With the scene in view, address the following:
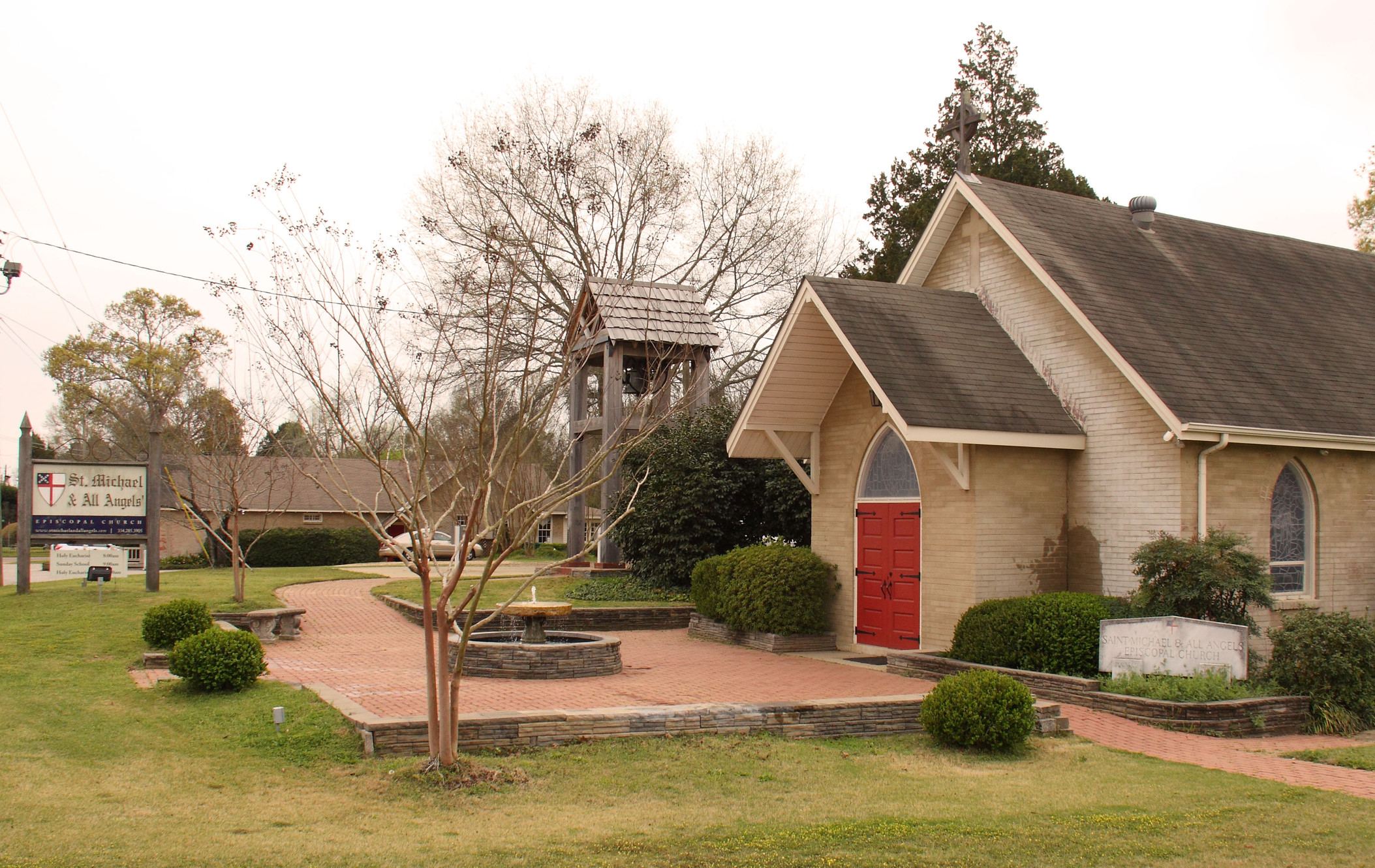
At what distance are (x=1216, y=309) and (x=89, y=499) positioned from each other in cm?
1916

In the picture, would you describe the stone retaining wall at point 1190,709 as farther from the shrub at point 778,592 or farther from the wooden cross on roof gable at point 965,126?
the wooden cross on roof gable at point 965,126

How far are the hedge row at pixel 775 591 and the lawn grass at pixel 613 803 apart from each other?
673 centimetres

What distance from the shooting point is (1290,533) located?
598 inches

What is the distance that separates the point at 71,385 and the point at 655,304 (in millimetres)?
42407

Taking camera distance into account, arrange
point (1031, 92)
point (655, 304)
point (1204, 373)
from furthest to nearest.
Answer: point (1031, 92) < point (655, 304) < point (1204, 373)

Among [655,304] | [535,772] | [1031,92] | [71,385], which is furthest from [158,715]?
[71,385]

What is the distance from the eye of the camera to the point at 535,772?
28.1 ft

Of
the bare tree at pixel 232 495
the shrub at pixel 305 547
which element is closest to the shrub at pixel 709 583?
the bare tree at pixel 232 495

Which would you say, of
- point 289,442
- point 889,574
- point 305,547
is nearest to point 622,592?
point 889,574

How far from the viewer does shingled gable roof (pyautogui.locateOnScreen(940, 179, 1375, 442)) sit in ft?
47.6

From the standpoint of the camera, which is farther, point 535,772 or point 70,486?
point 70,486

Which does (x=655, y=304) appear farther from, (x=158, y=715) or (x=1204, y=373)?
(x=158, y=715)

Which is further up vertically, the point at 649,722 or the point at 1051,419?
the point at 1051,419

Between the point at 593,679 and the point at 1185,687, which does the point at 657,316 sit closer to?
the point at 593,679
